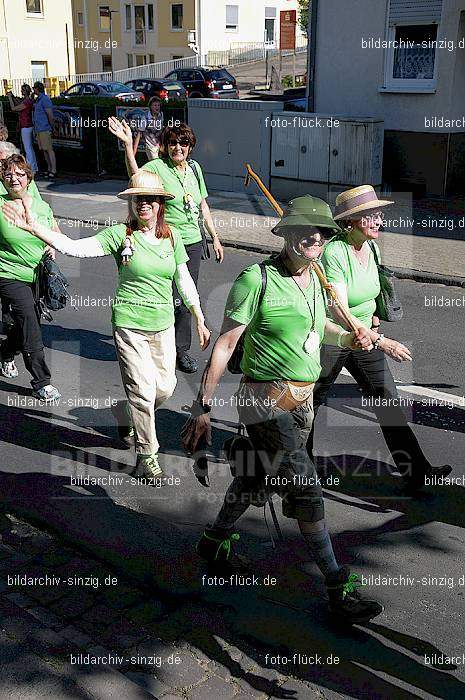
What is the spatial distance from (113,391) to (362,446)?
239cm

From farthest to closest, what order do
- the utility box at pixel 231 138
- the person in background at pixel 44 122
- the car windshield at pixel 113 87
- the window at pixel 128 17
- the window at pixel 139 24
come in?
the window at pixel 128 17 → the window at pixel 139 24 → the car windshield at pixel 113 87 → the person in background at pixel 44 122 → the utility box at pixel 231 138

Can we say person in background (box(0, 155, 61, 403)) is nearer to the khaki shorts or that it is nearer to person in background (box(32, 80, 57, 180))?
person in background (box(32, 80, 57, 180))

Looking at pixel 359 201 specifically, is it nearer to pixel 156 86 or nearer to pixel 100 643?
pixel 100 643

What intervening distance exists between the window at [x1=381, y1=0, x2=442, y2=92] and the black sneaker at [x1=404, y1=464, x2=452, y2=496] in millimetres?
12783

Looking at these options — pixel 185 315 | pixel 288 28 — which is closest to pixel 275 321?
pixel 185 315

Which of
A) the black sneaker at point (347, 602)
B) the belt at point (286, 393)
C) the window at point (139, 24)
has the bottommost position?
the black sneaker at point (347, 602)

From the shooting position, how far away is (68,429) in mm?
6504

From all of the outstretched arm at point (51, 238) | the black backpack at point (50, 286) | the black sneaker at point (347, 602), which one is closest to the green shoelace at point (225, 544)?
the black sneaker at point (347, 602)

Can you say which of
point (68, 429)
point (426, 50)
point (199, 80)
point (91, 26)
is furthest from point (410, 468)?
point (91, 26)

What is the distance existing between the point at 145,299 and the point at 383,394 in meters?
1.73

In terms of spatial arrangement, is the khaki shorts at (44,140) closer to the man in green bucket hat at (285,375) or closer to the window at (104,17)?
the man in green bucket hat at (285,375)

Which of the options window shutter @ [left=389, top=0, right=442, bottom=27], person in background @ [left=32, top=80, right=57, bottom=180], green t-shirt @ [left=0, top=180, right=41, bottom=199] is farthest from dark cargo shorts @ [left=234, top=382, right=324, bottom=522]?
person in background @ [left=32, top=80, right=57, bottom=180]

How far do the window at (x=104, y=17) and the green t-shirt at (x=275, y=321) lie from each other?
2343 inches

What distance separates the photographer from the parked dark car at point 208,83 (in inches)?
1447
